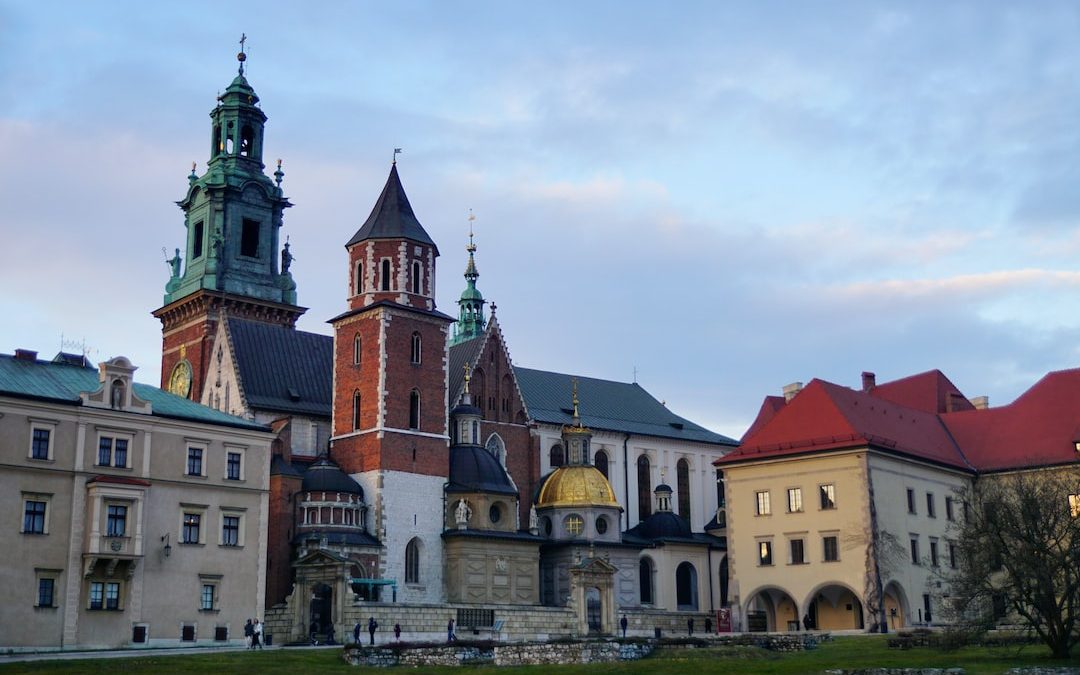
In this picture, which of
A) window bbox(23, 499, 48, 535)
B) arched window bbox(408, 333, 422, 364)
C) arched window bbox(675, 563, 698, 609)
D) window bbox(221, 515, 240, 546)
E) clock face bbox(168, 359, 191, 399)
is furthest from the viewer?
arched window bbox(675, 563, 698, 609)

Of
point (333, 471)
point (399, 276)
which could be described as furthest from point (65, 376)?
point (399, 276)

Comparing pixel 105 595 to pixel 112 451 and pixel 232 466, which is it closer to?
pixel 112 451

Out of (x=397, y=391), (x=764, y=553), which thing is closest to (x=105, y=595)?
(x=397, y=391)

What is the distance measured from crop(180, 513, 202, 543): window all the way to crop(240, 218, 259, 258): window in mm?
34205

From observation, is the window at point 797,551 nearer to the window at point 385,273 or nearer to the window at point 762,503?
the window at point 762,503

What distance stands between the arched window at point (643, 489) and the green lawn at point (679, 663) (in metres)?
41.1

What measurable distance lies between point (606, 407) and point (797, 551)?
25065mm

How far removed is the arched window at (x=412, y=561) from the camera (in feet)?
213

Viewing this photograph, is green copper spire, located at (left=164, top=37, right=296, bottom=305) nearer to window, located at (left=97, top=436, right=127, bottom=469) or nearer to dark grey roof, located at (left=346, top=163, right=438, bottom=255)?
dark grey roof, located at (left=346, top=163, right=438, bottom=255)

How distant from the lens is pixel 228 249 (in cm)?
8369

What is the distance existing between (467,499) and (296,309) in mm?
22645

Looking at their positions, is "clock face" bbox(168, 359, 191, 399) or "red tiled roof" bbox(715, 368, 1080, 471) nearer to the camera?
"red tiled roof" bbox(715, 368, 1080, 471)

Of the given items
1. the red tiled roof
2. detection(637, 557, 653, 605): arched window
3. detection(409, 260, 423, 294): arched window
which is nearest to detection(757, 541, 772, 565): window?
the red tiled roof

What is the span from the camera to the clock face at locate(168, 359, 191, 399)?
77.1 meters
